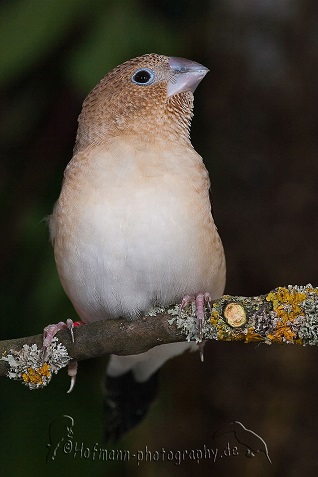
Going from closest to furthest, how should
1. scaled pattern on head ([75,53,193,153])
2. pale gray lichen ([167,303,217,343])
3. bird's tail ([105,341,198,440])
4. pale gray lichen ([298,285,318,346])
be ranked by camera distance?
pale gray lichen ([298,285,318,346])
pale gray lichen ([167,303,217,343])
scaled pattern on head ([75,53,193,153])
bird's tail ([105,341,198,440])

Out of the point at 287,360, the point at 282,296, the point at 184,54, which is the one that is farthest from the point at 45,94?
the point at 282,296

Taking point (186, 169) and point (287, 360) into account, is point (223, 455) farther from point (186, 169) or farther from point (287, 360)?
point (186, 169)

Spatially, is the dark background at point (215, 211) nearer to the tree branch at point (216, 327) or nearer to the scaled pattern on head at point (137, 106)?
the scaled pattern on head at point (137, 106)

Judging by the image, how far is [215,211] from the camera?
4434 millimetres

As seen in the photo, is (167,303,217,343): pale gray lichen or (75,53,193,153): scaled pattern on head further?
(75,53,193,153): scaled pattern on head

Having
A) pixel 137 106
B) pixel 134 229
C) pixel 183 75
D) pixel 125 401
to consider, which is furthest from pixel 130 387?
pixel 183 75

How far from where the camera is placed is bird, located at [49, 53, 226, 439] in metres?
3.17

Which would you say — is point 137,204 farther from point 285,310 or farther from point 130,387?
point 130,387

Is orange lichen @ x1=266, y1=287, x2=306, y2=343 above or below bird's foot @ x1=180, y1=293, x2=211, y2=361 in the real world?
above

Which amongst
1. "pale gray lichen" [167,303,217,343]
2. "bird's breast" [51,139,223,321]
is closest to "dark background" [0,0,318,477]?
"bird's breast" [51,139,223,321]

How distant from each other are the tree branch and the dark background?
1.06m

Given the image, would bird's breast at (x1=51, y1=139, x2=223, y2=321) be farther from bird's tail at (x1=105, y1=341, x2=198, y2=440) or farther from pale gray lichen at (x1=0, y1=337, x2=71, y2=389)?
bird's tail at (x1=105, y1=341, x2=198, y2=440)

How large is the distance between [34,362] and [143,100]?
3.93 ft

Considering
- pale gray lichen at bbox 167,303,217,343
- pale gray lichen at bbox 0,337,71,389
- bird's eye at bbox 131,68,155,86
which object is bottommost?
pale gray lichen at bbox 0,337,71,389
